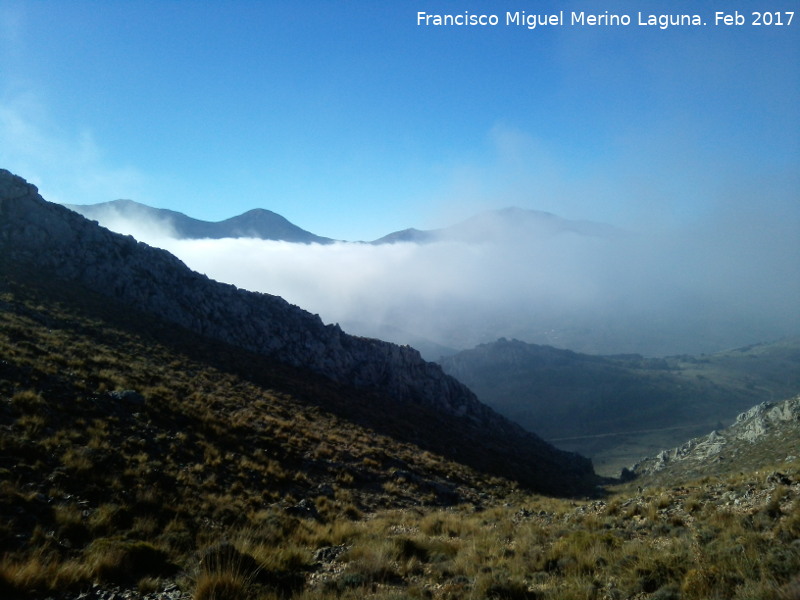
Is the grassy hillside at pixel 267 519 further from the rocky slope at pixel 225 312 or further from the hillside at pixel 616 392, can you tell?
the hillside at pixel 616 392

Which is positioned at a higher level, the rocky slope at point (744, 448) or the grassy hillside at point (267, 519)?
the grassy hillside at point (267, 519)

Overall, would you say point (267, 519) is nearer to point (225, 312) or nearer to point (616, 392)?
point (225, 312)

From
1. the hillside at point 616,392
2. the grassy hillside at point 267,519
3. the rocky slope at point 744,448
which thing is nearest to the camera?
the grassy hillside at point 267,519

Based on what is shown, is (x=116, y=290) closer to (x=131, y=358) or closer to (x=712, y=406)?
(x=131, y=358)

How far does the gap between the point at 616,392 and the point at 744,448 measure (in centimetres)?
11996

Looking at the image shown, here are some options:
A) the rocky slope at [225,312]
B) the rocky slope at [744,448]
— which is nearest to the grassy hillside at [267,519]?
the rocky slope at [744,448]

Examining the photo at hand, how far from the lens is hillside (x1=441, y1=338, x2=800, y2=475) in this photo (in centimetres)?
9762

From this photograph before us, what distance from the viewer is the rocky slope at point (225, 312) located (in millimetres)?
34500

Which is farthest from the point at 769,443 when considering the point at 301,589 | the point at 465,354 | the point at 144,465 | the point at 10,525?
the point at 465,354

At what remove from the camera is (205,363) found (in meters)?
28.5

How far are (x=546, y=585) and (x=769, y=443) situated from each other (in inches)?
1174

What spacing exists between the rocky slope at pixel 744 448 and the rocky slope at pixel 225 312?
962 cm

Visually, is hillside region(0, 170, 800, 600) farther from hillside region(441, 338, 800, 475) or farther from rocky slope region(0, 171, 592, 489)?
hillside region(441, 338, 800, 475)

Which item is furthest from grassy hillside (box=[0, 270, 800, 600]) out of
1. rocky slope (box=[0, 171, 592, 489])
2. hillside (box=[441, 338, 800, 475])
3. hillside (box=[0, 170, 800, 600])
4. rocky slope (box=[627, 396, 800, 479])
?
hillside (box=[441, 338, 800, 475])
